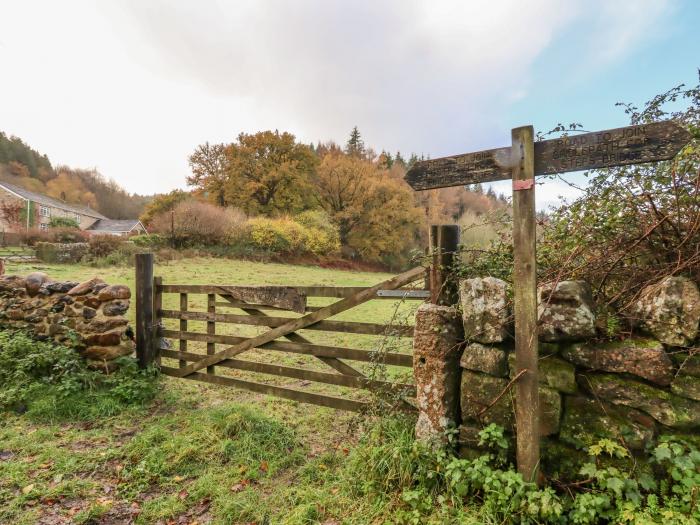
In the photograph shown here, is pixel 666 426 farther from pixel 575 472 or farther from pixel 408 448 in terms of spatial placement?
pixel 408 448

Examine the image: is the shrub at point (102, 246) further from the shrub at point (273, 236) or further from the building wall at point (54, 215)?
the building wall at point (54, 215)

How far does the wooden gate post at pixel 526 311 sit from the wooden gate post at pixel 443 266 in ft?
2.35

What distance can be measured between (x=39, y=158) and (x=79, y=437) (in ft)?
233

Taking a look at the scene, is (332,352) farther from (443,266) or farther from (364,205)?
(364,205)


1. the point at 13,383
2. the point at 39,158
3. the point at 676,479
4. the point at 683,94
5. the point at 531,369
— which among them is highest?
the point at 39,158

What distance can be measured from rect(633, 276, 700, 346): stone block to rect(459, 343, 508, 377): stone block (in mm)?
883

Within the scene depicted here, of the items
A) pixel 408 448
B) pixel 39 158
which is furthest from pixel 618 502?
pixel 39 158

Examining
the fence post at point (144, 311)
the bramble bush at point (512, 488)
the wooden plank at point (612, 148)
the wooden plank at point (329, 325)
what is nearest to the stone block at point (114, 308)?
the fence post at point (144, 311)

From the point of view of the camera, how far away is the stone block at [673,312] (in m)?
2.21

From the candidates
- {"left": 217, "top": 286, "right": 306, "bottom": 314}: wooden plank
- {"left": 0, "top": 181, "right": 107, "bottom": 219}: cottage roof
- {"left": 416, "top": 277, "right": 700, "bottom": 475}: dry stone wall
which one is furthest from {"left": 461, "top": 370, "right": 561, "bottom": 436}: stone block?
{"left": 0, "top": 181, "right": 107, "bottom": 219}: cottage roof

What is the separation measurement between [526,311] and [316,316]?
2.00m

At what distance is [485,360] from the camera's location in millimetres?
2568

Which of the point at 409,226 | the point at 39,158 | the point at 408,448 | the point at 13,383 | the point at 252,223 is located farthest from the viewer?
the point at 39,158

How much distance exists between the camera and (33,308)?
5.15 m
